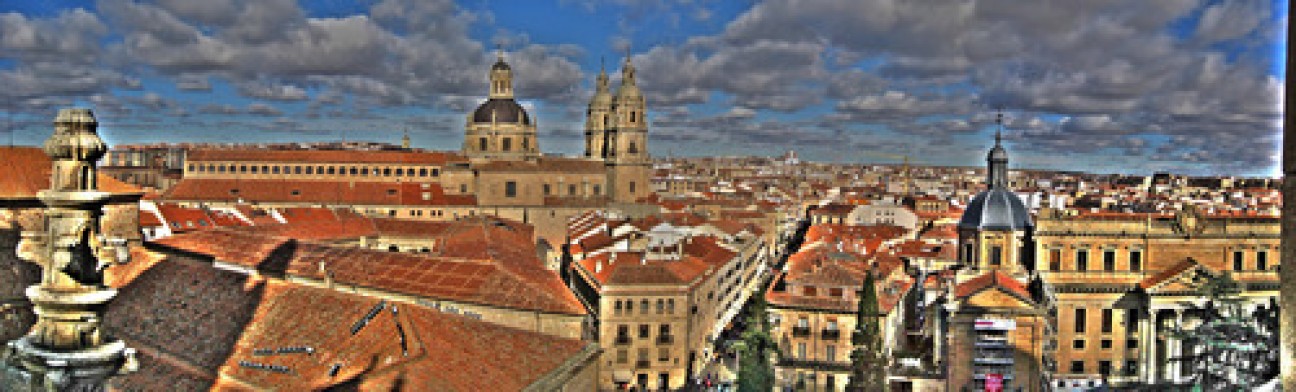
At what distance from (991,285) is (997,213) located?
5772mm

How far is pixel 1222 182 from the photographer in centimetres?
14400

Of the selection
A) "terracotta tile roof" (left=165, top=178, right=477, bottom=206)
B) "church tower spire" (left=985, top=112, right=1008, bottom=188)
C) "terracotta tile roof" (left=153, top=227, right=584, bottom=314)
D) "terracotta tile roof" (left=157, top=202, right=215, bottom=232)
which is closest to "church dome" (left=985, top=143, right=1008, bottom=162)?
"church tower spire" (left=985, top=112, right=1008, bottom=188)

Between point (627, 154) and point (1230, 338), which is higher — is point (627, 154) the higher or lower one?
the higher one

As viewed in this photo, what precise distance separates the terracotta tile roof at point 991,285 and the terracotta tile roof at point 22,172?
90.7 feet

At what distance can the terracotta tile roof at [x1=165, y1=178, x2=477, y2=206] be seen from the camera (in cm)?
7181

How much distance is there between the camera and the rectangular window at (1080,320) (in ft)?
117

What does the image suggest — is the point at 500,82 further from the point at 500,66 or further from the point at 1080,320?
the point at 1080,320

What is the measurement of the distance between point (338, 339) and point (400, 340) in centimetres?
114

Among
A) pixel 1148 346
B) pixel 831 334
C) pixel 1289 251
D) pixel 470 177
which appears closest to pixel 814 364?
pixel 831 334

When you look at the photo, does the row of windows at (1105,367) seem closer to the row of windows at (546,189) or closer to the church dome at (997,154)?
the church dome at (997,154)

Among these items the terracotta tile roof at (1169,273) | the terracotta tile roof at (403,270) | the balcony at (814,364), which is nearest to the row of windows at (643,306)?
the balcony at (814,364)

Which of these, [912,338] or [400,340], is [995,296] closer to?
[912,338]

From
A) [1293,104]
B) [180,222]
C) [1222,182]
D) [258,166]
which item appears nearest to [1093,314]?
[1293,104]

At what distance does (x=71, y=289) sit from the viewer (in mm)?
5477
